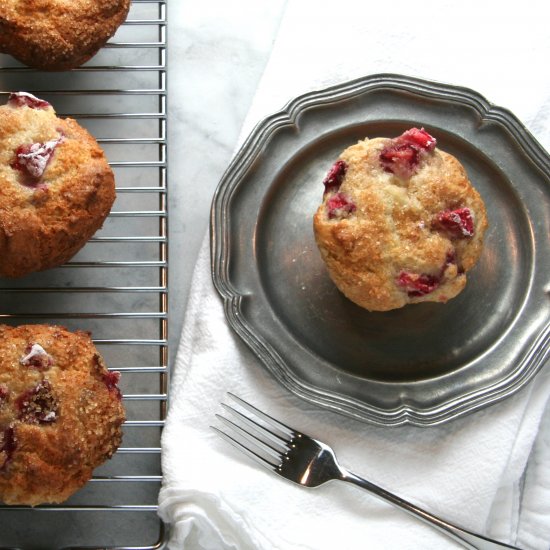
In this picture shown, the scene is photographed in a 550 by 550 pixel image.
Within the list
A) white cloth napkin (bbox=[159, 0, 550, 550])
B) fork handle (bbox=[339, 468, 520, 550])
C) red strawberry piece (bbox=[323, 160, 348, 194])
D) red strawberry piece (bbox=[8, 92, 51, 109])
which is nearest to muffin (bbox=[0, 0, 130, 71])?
red strawberry piece (bbox=[8, 92, 51, 109])

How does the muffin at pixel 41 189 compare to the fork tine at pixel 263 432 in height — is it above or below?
above

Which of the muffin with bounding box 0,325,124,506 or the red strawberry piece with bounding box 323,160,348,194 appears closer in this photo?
the muffin with bounding box 0,325,124,506

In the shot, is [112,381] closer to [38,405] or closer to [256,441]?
[38,405]

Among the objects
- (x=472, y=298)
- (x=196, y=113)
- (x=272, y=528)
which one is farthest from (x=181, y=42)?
(x=272, y=528)

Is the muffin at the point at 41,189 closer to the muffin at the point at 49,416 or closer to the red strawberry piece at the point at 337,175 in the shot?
the muffin at the point at 49,416

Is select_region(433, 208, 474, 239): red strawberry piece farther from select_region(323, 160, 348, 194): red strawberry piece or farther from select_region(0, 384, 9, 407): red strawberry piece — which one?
select_region(0, 384, 9, 407): red strawberry piece

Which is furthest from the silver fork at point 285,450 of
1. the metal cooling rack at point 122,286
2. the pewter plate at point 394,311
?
the metal cooling rack at point 122,286
